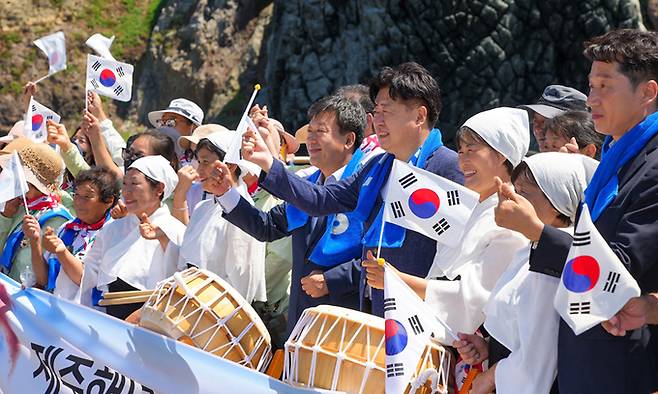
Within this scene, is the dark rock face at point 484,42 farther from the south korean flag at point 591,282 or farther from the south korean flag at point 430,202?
the south korean flag at point 591,282

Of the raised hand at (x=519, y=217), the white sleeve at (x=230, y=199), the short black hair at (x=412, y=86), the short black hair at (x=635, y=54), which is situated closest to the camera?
the raised hand at (x=519, y=217)

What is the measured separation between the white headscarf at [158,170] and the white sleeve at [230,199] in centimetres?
100

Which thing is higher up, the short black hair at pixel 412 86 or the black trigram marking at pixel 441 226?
the short black hair at pixel 412 86

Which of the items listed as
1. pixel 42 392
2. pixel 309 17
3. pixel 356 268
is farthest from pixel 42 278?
pixel 309 17

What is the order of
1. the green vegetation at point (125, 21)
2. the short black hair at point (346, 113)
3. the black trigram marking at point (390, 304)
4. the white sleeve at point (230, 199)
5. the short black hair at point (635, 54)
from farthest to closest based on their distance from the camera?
the green vegetation at point (125, 21) < the short black hair at point (346, 113) < the white sleeve at point (230, 199) < the black trigram marking at point (390, 304) < the short black hair at point (635, 54)

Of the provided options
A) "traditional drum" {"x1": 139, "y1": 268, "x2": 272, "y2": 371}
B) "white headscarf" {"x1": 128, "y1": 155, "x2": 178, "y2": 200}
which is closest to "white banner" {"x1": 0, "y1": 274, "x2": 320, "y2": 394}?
"traditional drum" {"x1": 139, "y1": 268, "x2": 272, "y2": 371}

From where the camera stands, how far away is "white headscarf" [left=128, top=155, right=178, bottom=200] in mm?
5668

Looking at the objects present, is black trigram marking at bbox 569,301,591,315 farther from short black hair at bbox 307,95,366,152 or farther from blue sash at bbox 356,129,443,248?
short black hair at bbox 307,95,366,152

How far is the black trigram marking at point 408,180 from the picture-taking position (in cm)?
385

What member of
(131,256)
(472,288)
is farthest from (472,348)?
(131,256)

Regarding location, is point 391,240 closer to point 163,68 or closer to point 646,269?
point 646,269

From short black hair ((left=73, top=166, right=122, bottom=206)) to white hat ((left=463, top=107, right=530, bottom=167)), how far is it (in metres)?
2.78

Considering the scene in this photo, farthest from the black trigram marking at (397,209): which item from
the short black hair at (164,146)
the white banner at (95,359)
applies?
the short black hair at (164,146)

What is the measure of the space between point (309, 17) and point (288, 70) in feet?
2.79
